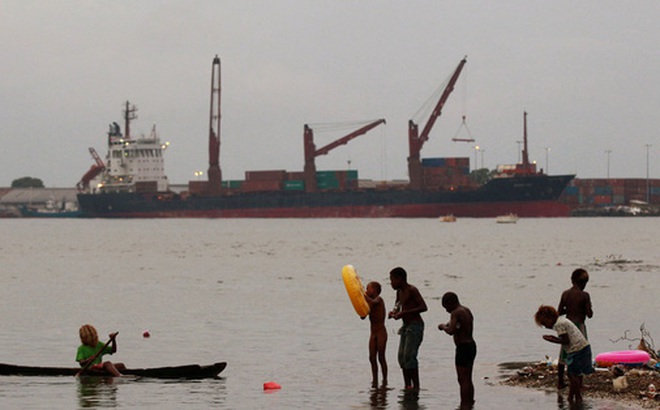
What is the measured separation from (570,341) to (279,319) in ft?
57.6

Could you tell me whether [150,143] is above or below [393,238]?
above

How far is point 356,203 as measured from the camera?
162 metres

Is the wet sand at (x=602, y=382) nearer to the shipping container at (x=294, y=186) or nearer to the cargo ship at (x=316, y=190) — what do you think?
the cargo ship at (x=316, y=190)

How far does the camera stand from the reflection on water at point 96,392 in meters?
17.3

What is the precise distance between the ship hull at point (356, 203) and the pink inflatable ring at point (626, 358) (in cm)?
12908

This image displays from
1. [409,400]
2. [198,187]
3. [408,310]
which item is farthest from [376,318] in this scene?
[198,187]

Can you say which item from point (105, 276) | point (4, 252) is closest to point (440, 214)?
point (4, 252)

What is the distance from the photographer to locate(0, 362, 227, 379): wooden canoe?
63.5 feet

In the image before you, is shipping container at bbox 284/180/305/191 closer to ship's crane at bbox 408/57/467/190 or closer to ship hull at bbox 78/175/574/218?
ship hull at bbox 78/175/574/218

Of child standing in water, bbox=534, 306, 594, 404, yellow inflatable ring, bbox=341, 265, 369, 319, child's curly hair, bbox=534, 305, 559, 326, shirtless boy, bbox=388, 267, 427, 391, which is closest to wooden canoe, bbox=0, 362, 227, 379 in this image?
yellow inflatable ring, bbox=341, 265, 369, 319

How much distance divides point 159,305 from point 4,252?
51.1m

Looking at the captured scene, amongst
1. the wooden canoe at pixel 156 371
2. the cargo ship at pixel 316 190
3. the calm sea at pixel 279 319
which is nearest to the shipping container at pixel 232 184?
the cargo ship at pixel 316 190

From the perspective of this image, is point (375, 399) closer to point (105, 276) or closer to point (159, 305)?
point (159, 305)

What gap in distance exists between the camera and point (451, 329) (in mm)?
14867
